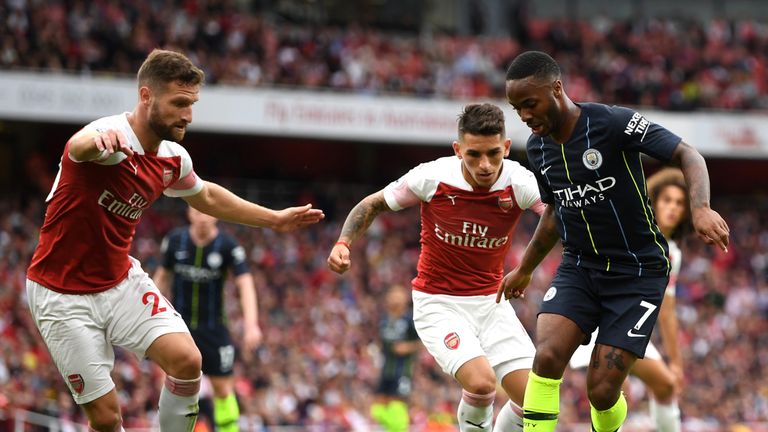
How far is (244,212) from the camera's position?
6637mm

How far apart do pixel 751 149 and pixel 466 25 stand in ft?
29.9

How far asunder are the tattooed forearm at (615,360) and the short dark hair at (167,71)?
279 centimetres

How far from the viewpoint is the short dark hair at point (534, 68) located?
18.5 ft

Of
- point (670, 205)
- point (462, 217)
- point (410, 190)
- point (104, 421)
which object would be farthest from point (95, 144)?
point (670, 205)

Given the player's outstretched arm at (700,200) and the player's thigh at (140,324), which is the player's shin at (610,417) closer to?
the player's outstretched arm at (700,200)

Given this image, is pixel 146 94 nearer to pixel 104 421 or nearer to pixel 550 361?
pixel 104 421

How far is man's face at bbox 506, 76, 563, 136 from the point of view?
5.65 metres

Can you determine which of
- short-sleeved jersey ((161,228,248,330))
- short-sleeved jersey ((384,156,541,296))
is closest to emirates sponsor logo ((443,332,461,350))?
short-sleeved jersey ((384,156,541,296))

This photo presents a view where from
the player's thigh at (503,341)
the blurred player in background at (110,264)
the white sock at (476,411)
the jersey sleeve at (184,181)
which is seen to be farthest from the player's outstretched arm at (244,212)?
the white sock at (476,411)

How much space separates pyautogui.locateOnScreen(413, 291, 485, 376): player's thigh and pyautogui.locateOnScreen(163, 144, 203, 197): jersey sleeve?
169 cm

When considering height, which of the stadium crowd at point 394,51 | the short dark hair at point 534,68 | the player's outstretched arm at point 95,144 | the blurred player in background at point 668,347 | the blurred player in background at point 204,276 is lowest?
the stadium crowd at point 394,51

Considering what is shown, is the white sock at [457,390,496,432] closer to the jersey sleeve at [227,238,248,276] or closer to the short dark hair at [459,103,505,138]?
the short dark hair at [459,103,505,138]

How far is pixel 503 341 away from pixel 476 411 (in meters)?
0.51

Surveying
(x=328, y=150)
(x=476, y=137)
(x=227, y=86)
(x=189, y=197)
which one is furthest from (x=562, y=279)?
(x=328, y=150)
